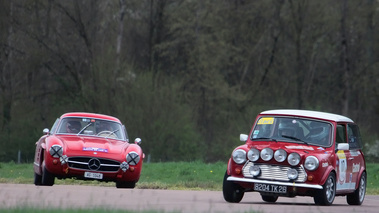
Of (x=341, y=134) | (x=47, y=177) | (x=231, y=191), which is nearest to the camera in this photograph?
(x=231, y=191)

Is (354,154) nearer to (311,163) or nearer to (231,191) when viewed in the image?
(311,163)

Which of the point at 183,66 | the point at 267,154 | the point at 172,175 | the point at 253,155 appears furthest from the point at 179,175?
the point at 183,66

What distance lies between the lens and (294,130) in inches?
679

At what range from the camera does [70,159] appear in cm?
1933

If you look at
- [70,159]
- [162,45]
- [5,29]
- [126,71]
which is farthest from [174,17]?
[70,159]

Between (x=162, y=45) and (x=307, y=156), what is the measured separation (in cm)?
4010

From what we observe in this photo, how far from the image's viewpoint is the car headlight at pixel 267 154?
53.0 feet

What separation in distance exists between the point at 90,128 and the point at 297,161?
6641mm

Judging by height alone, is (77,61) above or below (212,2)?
below

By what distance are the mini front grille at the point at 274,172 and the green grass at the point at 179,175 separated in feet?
20.1

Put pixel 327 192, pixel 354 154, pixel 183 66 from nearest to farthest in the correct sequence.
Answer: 1. pixel 327 192
2. pixel 354 154
3. pixel 183 66

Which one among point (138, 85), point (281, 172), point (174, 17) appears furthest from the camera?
point (174, 17)

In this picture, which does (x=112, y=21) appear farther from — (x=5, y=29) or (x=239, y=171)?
(x=239, y=171)

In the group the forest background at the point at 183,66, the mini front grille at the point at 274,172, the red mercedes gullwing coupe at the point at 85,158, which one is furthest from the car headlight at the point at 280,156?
the forest background at the point at 183,66
